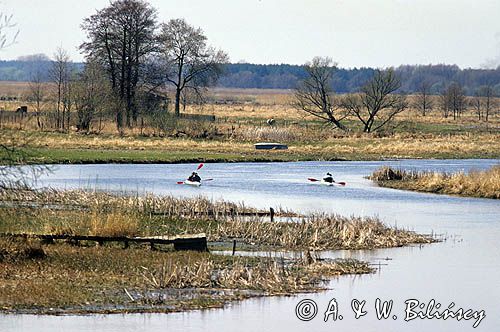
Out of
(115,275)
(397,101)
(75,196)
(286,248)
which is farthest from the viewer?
(397,101)

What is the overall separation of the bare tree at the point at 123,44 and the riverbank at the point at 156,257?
42131 millimetres

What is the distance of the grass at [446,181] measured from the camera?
141ft

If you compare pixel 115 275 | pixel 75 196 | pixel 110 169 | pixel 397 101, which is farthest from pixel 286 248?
pixel 397 101

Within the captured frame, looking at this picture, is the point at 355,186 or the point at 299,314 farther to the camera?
the point at 355,186

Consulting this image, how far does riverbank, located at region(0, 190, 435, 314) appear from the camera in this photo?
19750mm

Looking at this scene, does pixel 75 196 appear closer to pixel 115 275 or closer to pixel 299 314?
pixel 115 275

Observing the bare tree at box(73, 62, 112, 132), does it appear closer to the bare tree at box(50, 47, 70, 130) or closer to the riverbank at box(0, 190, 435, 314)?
the bare tree at box(50, 47, 70, 130)

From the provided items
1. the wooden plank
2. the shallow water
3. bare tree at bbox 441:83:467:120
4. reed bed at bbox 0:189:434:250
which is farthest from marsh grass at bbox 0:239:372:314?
bare tree at bbox 441:83:467:120

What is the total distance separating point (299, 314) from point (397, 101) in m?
61.0

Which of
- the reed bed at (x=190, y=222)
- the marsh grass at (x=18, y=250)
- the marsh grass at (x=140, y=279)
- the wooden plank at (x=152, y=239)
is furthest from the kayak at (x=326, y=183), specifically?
the marsh grass at (x=18, y=250)

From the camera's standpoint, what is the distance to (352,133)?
250 ft

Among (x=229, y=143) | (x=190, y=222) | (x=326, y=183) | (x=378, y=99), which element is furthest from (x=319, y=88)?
(x=190, y=222)

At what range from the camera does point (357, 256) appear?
26203mm

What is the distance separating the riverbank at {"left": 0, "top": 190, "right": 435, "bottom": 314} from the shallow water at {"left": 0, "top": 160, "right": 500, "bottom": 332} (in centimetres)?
→ 69
